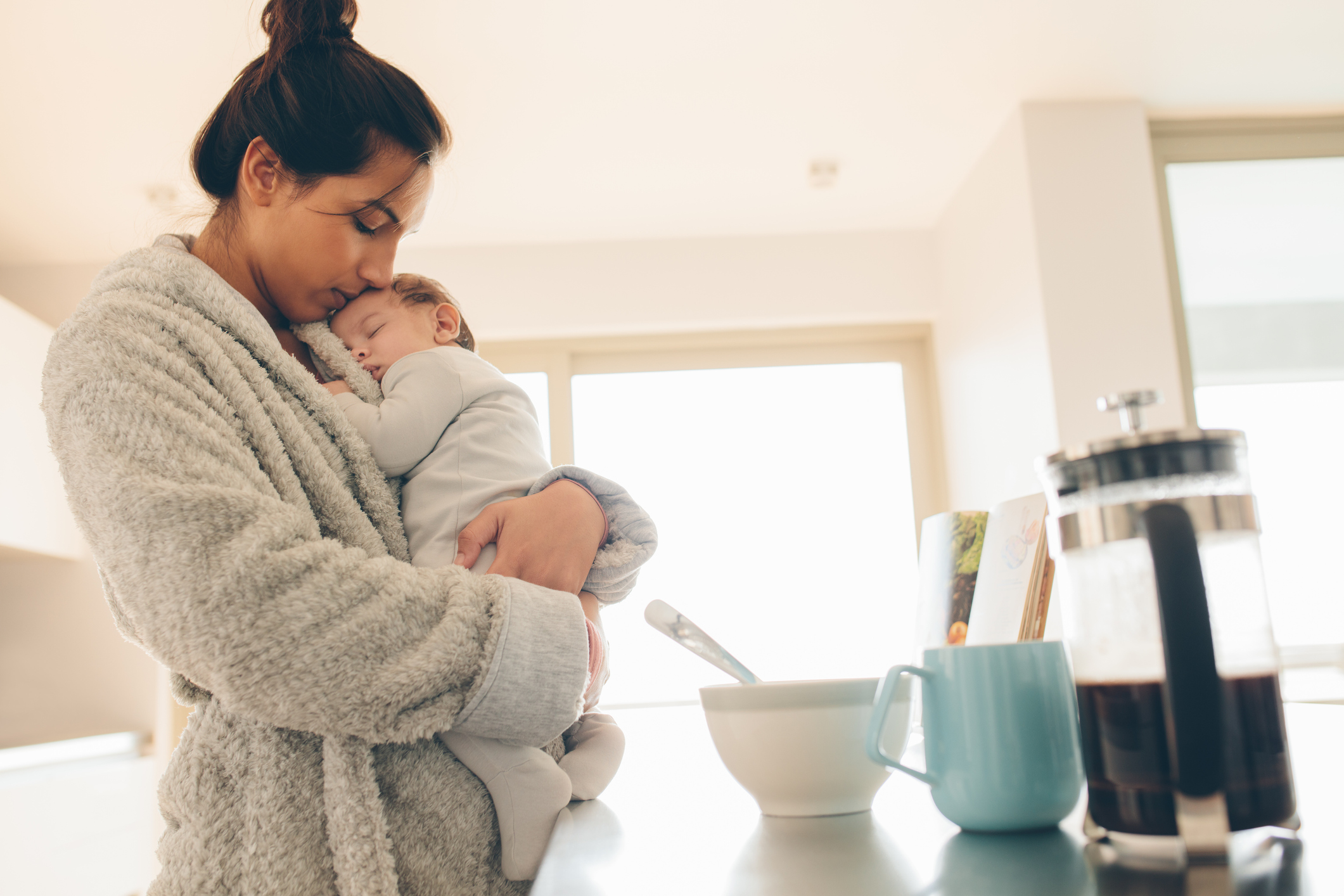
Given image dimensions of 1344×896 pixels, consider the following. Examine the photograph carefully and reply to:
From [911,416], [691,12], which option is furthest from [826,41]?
[911,416]

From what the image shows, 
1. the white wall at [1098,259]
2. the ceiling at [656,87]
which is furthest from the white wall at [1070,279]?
the ceiling at [656,87]

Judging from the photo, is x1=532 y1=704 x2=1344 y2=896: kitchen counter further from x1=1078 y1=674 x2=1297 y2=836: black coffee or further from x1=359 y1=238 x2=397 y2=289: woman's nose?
x1=359 y1=238 x2=397 y2=289: woman's nose

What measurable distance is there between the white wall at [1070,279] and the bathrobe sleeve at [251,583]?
2.27 metres

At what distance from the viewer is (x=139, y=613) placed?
0.56m

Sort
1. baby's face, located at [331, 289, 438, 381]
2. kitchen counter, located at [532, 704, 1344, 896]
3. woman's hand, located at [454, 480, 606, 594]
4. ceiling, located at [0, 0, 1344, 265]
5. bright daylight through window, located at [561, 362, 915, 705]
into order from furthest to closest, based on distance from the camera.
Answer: bright daylight through window, located at [561, 362, 915, 705] < ceiling, located at [0, 0, 1344, 265] < baby's face, located at [331, 289, 438, 381] < woman's hand, located at [454, 480, 606, 594] < kitchen counter, located at [532, 704, 1344, 896]

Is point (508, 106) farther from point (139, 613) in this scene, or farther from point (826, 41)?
point (139, 613)

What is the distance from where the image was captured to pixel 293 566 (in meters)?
0.55

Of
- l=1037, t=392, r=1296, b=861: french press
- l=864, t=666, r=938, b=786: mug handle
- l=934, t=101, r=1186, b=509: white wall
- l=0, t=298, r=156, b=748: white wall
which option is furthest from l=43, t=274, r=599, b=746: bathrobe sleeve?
l=0, t=298, r=156, b=748: white wall

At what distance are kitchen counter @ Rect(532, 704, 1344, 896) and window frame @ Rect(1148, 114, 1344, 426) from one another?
277cm

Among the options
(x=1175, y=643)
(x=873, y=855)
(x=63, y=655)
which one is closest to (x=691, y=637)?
(x=873, y=855)

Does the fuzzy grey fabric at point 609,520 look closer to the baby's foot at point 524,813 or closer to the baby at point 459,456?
the baby at point 459,456

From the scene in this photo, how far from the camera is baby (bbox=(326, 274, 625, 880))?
64cm

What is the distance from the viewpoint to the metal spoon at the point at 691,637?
0.69 meters

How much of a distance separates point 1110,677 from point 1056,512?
0.09 meters
